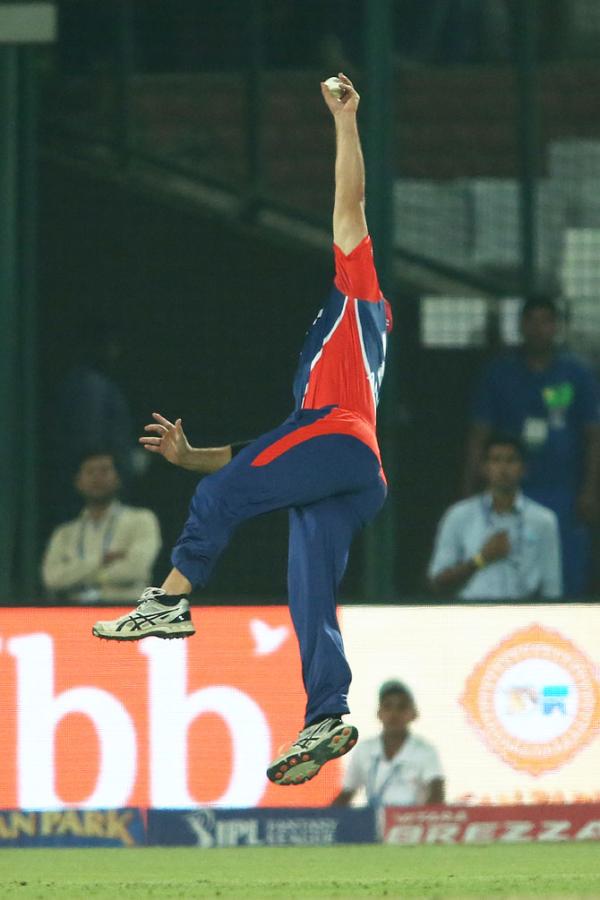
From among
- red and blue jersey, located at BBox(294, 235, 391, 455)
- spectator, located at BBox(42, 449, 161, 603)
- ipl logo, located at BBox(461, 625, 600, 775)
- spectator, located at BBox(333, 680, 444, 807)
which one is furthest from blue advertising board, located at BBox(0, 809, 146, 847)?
red and blue jersey, located at BBox(294, 235, 391, 455)

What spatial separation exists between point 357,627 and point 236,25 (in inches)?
176

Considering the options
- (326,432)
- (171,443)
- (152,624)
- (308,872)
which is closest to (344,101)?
(326,432)

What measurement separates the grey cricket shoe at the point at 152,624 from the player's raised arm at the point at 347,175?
1.11 meters

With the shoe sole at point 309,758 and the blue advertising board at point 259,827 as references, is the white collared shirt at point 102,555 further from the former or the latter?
the shoe sole at point 309,758

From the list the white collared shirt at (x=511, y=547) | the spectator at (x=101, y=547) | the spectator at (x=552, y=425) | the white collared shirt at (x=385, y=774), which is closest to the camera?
the white collared shirt at (x=385, y=774)

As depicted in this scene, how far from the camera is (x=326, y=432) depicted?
5879 mm

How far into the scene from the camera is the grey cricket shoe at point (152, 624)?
19.6 ft

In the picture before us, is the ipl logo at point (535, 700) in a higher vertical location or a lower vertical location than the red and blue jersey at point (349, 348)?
lower

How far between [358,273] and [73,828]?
357 cm

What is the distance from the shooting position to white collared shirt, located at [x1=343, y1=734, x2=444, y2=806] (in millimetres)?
8664

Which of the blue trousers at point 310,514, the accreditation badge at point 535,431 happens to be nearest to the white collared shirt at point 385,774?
the accreditation badge at point 535,431

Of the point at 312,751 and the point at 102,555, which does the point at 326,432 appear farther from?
the point at 102,555

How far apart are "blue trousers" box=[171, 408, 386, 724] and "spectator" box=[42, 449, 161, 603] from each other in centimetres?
337

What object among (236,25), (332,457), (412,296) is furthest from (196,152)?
(332,457)
